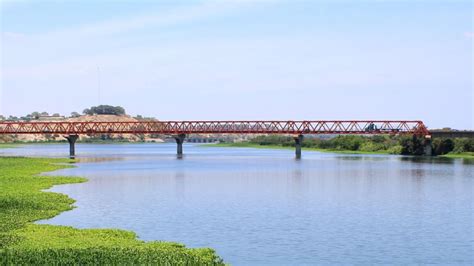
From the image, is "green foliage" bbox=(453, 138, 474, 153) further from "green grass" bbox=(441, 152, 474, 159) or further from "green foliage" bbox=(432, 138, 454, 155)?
"green grass" bbox=(441, 152, 474, 159)

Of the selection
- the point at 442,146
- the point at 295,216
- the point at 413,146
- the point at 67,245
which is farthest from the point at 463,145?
the point at 67,245

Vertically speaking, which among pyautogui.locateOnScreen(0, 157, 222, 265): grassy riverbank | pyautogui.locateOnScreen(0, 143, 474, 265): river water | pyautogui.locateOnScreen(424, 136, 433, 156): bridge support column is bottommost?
pyautogui.locateOnScreen(0, 143, 474, 265): river water

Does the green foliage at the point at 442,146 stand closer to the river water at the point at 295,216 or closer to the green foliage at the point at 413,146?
the green foliage at the point at 413,146

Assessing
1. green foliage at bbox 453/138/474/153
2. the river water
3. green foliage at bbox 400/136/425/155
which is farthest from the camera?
green foliage at bbox 400/136/425/155

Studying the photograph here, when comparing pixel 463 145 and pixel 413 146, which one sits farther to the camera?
pixel 413 146

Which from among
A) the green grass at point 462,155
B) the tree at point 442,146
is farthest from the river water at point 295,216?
the tree at point 442,146

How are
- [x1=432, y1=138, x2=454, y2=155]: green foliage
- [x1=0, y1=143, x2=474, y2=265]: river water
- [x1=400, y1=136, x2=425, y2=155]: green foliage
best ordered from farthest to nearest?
1. [x1=400, y1=136, x2=425, y2=155]: green foliage
2. [x1=432, y1=138, x2=454, y2=155]: green foliage
3. [x1=0, y1=143, x2=474, y2=265]: river water

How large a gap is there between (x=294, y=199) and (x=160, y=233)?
23945 millimetres

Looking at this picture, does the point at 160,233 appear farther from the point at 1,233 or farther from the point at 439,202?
the point at 439,202

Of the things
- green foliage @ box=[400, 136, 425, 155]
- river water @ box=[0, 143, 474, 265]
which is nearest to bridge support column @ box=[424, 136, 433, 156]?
green foliage @ box=[400, 136, 425, 155]

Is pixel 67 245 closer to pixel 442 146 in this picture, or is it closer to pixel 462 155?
pixel 462 155

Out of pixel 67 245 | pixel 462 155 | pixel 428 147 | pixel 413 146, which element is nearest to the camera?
pixel 67 245

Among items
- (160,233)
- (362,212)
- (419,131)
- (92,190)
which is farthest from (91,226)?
(419,131)

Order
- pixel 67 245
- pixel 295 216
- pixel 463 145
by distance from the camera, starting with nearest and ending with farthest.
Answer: pixel 67 245 → pixel 295 216 → pixel 463 145
